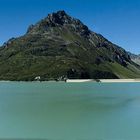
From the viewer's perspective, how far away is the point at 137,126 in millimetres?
50250

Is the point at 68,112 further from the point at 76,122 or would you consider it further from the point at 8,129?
the point at 8,129

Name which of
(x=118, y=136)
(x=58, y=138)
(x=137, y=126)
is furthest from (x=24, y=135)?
(x=137, y=126)

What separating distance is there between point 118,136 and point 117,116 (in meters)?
19.6

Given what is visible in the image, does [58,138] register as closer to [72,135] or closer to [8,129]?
[72,135]

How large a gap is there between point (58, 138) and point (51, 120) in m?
14.3

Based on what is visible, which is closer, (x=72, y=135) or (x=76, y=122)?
(x=72, y=135)

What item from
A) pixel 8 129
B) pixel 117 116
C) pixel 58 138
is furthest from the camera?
pixel 117 116

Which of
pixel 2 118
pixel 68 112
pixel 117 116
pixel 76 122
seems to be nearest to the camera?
pixel 76 122

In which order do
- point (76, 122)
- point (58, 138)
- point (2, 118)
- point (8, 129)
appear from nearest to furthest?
point (58, 138)
point (8, 129)
point (76, 122)
point (2, 118)

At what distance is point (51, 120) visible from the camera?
55375 millimetres

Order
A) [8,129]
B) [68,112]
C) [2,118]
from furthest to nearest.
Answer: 1. [68,112]
2. [2,118]
3. [8,129]

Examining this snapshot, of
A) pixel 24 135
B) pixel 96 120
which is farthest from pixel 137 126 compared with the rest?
pixel 24 135

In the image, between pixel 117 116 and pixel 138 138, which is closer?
pixel 138 138

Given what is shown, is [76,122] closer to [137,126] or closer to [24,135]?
[137,126]
